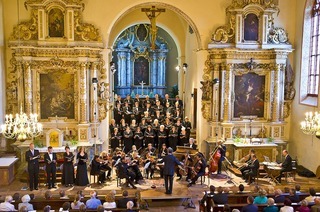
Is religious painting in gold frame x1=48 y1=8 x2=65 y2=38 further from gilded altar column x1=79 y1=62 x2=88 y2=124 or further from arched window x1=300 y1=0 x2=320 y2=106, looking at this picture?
arched window x1=300 y1=0 x2=320 y2=106

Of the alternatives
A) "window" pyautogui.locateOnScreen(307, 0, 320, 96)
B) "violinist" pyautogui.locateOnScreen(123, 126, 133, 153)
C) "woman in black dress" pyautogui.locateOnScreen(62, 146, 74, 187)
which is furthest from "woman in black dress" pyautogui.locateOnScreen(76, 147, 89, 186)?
Result: "window" pyautogui.locateOnScreen(307, 0, 320, 96)

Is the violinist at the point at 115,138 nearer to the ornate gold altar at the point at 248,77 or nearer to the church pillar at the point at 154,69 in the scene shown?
the ornate gold altar at the point at 248,77

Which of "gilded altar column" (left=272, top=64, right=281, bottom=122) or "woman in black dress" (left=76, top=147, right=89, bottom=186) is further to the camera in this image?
"gilded altar column" (left=272, top=64, right=281, bottom=122)

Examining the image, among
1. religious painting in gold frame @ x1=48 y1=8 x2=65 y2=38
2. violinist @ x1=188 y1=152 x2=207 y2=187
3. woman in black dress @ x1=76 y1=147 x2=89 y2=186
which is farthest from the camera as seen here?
religious painting in gold frame @ x1=48 y1=8 x2=65 y2=38

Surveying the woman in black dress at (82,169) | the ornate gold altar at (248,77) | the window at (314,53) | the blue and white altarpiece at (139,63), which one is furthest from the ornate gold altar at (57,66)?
the blue and white altarpiece at (139,63)

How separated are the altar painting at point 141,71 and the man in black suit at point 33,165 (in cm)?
1785

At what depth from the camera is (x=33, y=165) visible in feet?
46.1

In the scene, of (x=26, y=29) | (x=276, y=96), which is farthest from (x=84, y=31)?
(x=276, y=96)

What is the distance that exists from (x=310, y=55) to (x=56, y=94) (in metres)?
11.5

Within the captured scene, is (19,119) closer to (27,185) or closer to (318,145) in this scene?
(27,185)

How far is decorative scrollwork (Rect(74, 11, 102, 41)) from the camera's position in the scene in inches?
674

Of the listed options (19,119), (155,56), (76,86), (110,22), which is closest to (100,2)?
(110,22)

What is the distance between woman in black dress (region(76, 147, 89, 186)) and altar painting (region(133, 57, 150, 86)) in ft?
56.2

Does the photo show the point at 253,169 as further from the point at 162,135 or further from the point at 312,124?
the point at 162,135
